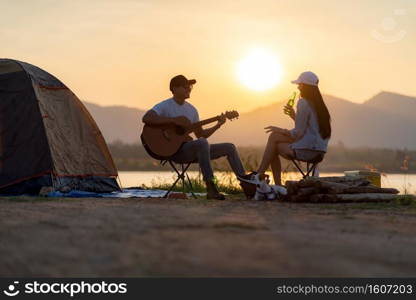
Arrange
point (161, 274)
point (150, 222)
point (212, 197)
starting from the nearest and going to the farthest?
1. point (161, 274)
2. point (150, 222)
3. point (212, 197)

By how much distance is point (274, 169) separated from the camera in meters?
8.72

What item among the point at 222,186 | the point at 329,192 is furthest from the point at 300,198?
the point at 222,186

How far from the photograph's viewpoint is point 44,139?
381 inches

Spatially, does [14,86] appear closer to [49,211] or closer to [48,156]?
[48,156]

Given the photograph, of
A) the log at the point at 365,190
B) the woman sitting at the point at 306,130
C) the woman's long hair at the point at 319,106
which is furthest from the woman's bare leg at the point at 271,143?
the log at the point at 365,190

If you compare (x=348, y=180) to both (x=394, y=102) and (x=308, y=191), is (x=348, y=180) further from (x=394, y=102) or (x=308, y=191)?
(x=394, y=102)

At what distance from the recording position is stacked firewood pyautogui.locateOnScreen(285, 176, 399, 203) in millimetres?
7879

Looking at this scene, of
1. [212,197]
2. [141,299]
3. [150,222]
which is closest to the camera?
[141,299]

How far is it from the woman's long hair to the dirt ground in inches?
88.0

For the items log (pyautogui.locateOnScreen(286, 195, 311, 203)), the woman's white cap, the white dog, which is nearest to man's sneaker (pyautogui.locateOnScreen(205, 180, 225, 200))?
the white dog

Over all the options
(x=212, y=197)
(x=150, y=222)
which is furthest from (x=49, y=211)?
(x=212, y=197)

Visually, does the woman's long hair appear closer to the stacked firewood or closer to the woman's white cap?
the woman's white cap

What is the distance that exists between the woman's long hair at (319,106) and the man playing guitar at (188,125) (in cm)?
101

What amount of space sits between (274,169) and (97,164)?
2963 mm
